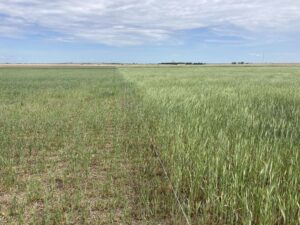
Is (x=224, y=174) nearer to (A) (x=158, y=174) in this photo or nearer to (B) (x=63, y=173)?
(A) (x=158, y=174)

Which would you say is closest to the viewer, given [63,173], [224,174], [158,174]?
[224,174]

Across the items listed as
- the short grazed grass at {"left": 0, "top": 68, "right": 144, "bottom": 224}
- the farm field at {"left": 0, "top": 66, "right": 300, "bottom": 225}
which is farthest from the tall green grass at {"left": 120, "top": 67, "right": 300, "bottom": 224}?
the short grazed grass at {"left": 0, "top": 68, "right": 144, "bottom": 224}

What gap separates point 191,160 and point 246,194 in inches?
79.4

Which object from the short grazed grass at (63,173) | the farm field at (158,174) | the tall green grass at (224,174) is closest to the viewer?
Result: the tall green grass at (224,174)

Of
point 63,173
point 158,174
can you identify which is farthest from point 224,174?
point 63,173

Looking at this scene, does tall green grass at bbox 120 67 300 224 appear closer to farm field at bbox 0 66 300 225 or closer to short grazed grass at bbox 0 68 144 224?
farm field at bbox 0 66 300 225

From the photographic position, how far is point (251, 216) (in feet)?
13.4

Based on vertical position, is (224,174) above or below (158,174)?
above

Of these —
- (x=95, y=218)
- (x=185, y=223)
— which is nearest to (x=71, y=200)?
(x=95, y=218)

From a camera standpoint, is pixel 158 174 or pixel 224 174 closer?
pixel 224 174

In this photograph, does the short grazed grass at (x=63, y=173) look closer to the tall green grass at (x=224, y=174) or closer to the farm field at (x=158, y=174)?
the farm field at (x=158, y=174)

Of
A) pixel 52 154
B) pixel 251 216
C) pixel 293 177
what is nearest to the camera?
pixel 251 216

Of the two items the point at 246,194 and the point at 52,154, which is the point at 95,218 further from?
the point at 52,154

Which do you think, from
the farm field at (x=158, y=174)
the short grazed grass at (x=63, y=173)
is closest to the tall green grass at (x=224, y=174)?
the farm field at (x=158, y=174)
